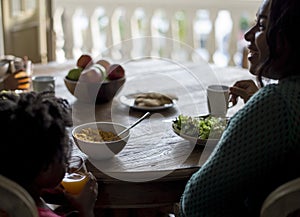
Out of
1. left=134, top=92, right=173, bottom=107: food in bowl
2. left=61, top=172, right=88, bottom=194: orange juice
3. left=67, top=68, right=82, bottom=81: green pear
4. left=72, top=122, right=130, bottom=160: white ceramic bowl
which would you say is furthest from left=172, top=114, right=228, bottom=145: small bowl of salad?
left=67, top=68, right=82, bottom=81: green pear

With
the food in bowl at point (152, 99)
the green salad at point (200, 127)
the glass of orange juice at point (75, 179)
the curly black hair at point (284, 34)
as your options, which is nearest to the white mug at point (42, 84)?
the food in bowl at point (152, 99)

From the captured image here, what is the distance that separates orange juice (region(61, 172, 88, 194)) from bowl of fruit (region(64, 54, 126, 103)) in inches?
26.9

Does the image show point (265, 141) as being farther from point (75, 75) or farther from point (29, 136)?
point (75, 75)

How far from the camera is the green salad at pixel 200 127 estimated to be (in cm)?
158

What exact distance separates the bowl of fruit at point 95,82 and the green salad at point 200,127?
43 cm

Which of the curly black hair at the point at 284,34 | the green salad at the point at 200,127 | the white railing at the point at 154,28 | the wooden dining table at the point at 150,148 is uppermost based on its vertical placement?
the curly black hair at the point at 284,34

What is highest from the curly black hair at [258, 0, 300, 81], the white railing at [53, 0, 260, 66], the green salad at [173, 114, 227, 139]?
the curly black hair at [258, 0, 300, 81]

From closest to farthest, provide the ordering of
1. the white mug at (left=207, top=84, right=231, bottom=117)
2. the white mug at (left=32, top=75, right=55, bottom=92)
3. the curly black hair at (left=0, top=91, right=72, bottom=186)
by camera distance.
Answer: the curly black hair at (left=0, top=91, right=72, bottom=186) < the white mug at (left=207, top=84, right=231, bottom=117) < the white mug at (left=32, top=75, right=55, bottom=92)

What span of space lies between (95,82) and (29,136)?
91 centimetres

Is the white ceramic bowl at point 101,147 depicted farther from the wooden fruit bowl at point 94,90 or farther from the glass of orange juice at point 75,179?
the wooden fruit bowl at point 94,90

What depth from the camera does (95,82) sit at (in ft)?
6.44

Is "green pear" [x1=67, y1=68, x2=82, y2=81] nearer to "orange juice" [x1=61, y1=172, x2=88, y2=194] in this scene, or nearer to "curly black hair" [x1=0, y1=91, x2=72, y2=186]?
"orange juice" [x1=61, y1=172, x2=88, y2=194]

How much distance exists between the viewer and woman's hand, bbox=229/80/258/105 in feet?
6.18

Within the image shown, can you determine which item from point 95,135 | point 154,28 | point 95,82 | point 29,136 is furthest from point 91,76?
point 154,28
